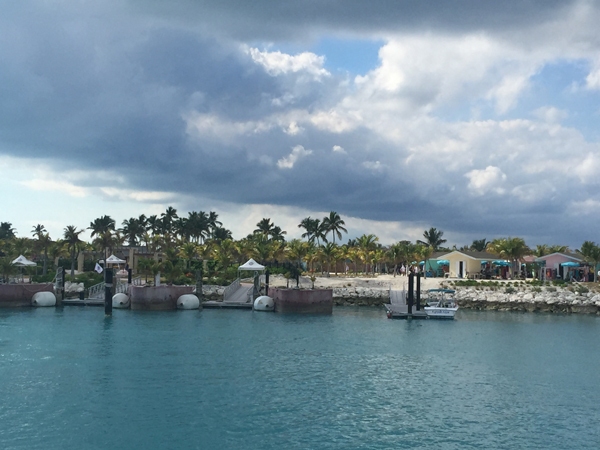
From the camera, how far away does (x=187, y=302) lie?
220ft

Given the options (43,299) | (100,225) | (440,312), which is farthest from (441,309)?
(100,225)

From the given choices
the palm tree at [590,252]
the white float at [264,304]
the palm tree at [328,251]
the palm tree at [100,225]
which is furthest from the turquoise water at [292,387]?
the palm tree at [100,225]

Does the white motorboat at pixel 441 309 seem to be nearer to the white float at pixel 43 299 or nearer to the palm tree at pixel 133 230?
the white float at pixel 43 299

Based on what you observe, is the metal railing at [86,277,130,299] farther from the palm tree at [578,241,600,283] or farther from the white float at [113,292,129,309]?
the palm tree at [578,241,600,283]

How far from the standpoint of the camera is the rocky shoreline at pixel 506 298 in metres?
75.2

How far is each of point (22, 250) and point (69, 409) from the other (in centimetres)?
8282

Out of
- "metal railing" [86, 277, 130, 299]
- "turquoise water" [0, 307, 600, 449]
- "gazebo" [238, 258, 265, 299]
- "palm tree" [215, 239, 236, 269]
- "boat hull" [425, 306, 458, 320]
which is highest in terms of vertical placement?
"palm tree" [215, 239, 236, 269]

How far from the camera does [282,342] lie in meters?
45.1

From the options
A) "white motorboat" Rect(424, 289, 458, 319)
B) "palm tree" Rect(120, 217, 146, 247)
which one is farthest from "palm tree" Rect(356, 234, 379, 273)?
"palm tree" Rect(120, 217, 146, 247)

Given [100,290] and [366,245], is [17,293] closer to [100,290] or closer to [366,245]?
[100,290]

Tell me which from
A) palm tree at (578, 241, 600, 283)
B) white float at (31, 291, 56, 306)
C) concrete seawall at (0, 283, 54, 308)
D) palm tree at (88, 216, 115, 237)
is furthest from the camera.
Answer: palm tree at (88, 216, 115, 237)

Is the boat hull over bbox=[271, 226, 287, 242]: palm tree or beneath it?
beneath

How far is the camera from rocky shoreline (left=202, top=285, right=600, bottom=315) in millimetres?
75250

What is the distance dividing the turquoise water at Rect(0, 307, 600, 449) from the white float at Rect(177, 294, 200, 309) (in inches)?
517
